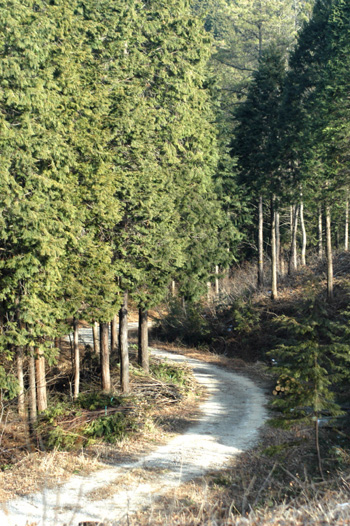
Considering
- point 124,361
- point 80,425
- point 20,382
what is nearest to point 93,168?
point 20,382

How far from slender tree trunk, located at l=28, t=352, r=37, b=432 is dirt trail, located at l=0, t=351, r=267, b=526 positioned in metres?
2.98

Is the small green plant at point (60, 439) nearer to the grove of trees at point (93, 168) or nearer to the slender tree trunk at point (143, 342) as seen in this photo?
the grove of trees at point (93, 168)

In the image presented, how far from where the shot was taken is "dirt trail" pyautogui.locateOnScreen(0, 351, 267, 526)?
10172 mm

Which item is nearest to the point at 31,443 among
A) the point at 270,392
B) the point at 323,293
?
the point at 270,392

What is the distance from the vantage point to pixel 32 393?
1467 centimetres

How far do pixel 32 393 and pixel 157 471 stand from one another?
3.97 meters

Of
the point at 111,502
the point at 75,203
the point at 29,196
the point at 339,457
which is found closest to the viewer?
the point at 111,502

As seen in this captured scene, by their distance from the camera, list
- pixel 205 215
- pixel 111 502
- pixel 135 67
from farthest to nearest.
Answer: pixel 205 215
pixel 135 67
pixel 111 502

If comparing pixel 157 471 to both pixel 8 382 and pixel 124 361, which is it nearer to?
pixel 8 382

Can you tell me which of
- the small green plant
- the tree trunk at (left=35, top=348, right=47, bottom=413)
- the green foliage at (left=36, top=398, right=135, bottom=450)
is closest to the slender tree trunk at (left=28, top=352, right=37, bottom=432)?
the green foliage at (left=36, top=398, right=135, bottom=450)

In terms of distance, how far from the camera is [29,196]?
13.2m

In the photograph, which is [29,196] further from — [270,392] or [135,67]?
[270,392]

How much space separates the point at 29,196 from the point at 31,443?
20.0ft

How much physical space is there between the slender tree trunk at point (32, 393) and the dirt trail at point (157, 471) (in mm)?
2976
